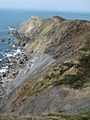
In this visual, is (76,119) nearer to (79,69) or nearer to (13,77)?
(79,69)

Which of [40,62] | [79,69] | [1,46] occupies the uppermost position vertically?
[79,69]

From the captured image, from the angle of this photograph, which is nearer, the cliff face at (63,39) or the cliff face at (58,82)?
the cliff face at (58,82)

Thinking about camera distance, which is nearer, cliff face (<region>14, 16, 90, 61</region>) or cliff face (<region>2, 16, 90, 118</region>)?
cliff face (<region>2, 16, 90, 118</region>)

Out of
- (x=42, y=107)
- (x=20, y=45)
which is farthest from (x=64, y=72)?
(x=20, y=45)

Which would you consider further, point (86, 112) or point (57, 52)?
point (57, 52)

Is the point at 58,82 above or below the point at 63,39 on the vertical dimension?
above

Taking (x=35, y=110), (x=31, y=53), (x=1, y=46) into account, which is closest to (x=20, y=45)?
(x=1, y=46)

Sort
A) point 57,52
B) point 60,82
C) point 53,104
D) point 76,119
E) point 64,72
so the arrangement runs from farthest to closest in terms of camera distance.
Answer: point 57,52 → point 64,72 → point 60,82 → point 53,104 → point 76,119

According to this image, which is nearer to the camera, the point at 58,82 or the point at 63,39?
the point at 58,82

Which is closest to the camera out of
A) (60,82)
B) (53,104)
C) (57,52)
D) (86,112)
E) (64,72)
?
(86,112)

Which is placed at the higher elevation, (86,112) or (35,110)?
(86,112)
